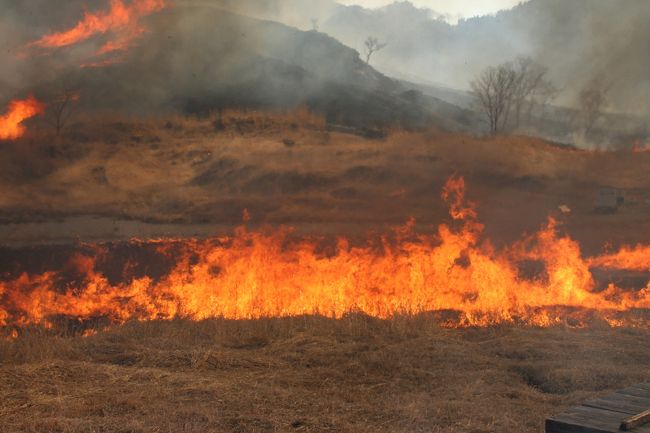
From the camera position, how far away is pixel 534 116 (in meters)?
40.8

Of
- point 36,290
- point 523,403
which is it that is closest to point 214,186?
point 36,290

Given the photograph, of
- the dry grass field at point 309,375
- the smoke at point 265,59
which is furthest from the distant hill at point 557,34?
the dry grass field at point 309,375

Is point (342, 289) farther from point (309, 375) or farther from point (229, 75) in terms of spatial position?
point (229, 75)

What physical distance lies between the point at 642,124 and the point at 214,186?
70.0 ft

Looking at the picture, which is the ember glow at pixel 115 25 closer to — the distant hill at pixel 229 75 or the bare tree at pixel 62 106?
the distant hill at pixel 229 75

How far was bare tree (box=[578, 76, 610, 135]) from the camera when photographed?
32250 millimetres

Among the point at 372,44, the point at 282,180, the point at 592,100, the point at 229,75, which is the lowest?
the point at 282,180

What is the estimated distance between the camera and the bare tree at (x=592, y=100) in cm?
3225

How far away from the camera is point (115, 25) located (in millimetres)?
24844

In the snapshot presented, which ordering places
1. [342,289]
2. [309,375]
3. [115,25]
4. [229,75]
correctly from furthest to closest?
[229,75] → [115,25] → [342,289] → [309,375]

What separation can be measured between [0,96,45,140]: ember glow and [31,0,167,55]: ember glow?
8.37 ft

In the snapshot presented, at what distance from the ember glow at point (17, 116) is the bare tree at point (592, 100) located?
908 inches

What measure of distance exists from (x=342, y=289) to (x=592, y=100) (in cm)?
2593

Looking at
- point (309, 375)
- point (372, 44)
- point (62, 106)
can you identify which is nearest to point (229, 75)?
point (62, 106)
